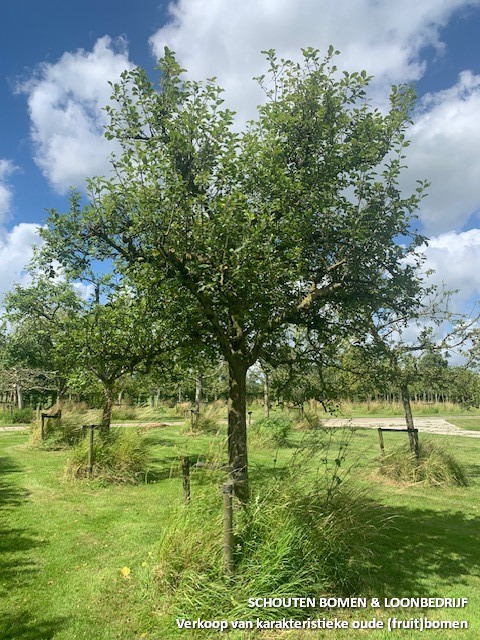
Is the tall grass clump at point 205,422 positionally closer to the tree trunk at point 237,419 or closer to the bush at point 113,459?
the bush at point 113,459

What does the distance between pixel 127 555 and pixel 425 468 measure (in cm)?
815

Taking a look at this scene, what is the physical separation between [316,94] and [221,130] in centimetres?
155

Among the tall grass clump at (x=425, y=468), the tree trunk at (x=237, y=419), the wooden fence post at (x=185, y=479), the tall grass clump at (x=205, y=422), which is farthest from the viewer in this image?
the tall grass clump at (x=205, y=422)

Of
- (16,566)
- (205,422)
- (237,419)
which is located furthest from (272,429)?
(16,566)

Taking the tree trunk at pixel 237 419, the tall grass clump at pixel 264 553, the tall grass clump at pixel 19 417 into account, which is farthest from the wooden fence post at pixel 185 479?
the tall grass clump at pixel 19 417

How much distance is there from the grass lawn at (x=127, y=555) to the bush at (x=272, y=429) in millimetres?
6463

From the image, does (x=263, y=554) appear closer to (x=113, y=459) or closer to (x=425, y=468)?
(x=113, y=459)

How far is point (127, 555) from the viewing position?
20.5 feet

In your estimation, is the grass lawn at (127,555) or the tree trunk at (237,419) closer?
the grass lawn at (127,555)

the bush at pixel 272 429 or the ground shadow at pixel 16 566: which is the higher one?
the bush at pixel 272 429

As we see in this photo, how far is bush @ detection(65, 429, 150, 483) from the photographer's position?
10617 mm

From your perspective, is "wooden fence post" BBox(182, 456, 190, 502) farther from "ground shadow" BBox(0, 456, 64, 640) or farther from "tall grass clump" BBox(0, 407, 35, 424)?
"tall grass clump" BBox(0, 407, 35, 424)

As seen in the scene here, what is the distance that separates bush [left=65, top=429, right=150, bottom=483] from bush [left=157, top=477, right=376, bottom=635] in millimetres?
5733

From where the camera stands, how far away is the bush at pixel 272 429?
1744cm
